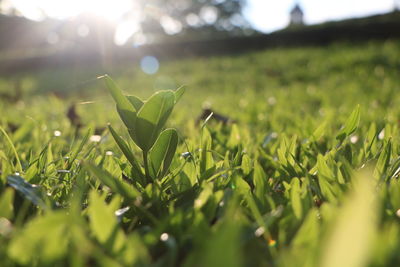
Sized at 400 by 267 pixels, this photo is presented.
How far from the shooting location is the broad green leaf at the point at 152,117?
2.84ft

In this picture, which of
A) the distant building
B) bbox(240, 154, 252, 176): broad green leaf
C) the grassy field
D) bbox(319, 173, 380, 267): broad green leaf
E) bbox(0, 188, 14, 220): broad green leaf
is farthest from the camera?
the distant building

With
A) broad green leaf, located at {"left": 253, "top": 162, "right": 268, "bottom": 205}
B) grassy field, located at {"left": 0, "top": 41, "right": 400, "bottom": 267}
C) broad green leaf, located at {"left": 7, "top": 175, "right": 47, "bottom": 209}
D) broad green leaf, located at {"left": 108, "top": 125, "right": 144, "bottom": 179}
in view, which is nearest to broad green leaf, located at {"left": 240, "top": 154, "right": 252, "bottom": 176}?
grassy field, located at {"left": 0, "top": 41, "right": 400, "bottom": 267}

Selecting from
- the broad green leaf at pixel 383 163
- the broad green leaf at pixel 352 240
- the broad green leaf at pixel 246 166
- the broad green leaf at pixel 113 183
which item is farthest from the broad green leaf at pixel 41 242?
the broad green leaf at pixel 383 163

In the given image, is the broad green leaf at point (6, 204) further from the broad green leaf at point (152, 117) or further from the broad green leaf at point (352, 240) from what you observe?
the broad green leaf at point (352, 240)

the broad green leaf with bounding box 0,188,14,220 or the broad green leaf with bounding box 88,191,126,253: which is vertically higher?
the broad green leaf with bounding box 0,188,14,220

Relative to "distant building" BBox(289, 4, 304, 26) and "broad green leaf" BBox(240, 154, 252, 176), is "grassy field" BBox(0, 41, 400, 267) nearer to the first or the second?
"broad green leaf" BBox(240, 154, 252, 176)

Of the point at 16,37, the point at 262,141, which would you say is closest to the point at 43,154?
the point at 262,141

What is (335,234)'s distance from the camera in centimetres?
40

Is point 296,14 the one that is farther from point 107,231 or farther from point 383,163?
point 107,231

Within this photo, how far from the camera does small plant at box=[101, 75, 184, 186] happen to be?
2.87 ft

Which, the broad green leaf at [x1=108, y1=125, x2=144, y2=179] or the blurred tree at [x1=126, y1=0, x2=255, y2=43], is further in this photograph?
the blurred tree at [x1=126, y1=0, x2=255, y2=43]

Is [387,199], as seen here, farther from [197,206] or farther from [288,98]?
[288,98]

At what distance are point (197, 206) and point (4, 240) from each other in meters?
0.32

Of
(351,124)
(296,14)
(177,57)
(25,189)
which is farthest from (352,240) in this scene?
(296,14)
